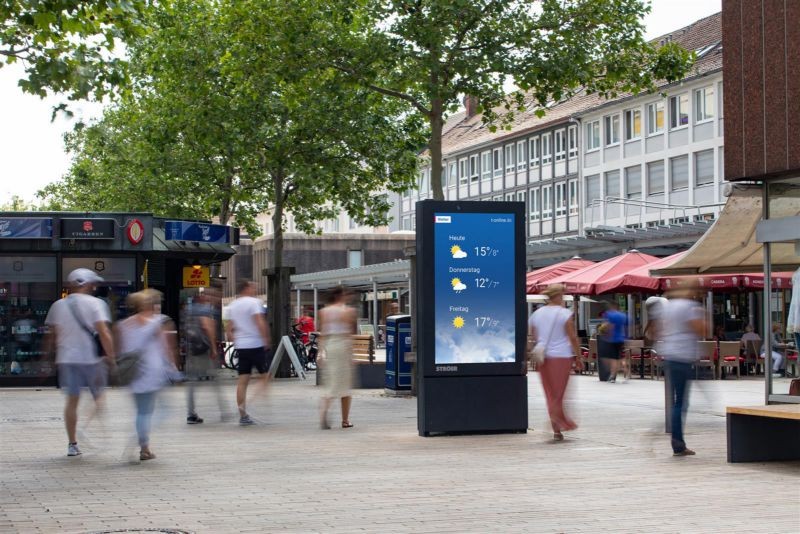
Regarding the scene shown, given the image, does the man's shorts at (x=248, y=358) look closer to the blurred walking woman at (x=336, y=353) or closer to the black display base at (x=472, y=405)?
the blurred walking woman at (x=336, y=353)

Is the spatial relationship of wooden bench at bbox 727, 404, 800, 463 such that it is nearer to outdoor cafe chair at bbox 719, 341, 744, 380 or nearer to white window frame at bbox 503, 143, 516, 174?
outdoor cafe chair at bbox 719, 341, 744, 380

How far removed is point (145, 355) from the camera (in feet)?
44.4

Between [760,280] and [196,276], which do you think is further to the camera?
[196,276]

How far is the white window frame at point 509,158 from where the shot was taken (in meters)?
76.6

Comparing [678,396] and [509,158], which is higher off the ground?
[509,158]

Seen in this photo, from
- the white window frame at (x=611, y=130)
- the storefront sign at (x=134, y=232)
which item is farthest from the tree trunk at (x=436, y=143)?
the white window frame at (x=611, y=130)

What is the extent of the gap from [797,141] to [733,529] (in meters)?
5.84

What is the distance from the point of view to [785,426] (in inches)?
509

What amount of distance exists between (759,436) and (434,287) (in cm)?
427

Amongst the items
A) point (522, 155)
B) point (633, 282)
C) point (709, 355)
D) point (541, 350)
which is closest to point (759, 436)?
point (541, 350)

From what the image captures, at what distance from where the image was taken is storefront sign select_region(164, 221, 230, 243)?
96.8 ft

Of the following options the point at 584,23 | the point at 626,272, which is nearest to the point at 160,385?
the point at 584,23

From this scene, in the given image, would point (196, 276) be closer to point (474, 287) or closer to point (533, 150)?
point (474, 287)

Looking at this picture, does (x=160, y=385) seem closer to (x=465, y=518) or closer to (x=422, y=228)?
(x=422, y=228)
